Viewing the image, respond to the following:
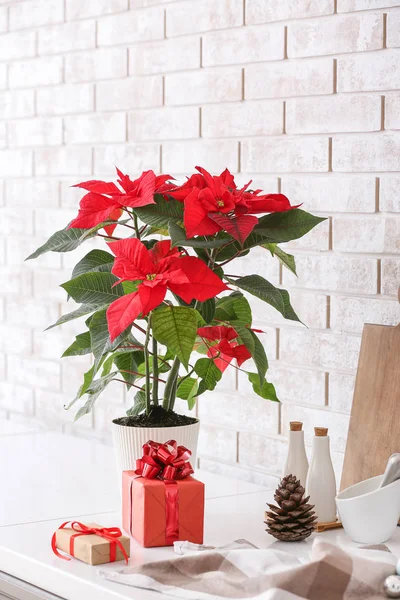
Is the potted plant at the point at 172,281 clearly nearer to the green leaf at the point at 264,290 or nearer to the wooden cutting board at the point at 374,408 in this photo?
the green leaf at the point at 264,290

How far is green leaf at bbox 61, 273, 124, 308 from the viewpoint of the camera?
165 centimetres

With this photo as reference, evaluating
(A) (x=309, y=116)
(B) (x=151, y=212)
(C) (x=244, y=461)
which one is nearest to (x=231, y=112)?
(A) (x=309, y=116)

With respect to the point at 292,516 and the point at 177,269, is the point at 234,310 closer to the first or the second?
the point at 177,269

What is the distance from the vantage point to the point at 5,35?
2.74 m

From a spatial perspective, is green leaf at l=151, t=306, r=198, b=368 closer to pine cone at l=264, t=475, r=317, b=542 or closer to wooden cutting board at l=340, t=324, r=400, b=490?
pine cone at l=264, t=475, r=317, b=542

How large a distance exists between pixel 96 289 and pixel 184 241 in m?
0.20

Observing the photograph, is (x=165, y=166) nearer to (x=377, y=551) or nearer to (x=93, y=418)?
(x=93, y=418)

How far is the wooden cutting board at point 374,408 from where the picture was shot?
1.74 meters

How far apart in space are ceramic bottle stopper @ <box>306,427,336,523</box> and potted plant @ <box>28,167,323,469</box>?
157 millimetres

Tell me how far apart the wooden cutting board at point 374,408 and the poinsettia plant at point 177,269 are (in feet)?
0.54

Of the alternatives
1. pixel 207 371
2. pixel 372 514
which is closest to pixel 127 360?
pixel 207 371

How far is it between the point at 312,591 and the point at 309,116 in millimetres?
1027

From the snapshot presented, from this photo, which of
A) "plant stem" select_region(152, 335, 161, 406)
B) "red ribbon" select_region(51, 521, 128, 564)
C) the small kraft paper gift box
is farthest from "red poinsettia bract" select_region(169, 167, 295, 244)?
"red ribbon" select_region(51, 521, 128, 564)

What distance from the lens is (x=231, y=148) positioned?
7.03 feet
